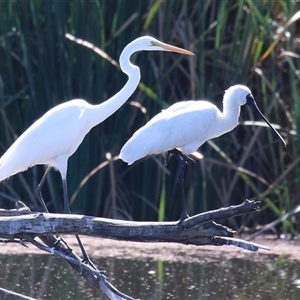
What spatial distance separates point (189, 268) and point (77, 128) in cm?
145

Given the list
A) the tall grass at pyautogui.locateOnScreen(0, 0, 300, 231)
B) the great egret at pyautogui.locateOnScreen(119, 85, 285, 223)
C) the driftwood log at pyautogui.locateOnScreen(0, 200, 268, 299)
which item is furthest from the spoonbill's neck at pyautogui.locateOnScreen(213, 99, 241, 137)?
the driftwood log at pyautogui.locateOnScreen(0, 200, 268, 299)

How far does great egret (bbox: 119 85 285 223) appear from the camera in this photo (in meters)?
4.96

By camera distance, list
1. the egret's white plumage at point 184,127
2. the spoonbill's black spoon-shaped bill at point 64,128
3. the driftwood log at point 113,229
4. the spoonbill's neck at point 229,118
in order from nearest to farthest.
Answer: the driftwood log at point 113,229 → the egret's white plumage at point 184,127 → the spoonbill's black spoon-shaped bill at point 64,128 → the spoonbill's neck at point 229,118

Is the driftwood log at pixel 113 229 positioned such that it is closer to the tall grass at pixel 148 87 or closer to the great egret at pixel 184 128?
the great egret at pixel 184 128

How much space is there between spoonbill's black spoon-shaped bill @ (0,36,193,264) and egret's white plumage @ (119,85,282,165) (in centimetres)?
27

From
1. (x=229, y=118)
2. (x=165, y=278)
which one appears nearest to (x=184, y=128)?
(x=229, y=118)

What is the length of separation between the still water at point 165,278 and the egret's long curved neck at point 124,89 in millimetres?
1108

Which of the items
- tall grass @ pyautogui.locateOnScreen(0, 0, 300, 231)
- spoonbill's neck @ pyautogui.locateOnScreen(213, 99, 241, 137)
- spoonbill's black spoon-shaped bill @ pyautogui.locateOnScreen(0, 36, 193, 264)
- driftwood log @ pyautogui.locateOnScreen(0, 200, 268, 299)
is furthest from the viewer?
tall grass @ pyautogui.locateOnScreen(0, 0, 300, 231)

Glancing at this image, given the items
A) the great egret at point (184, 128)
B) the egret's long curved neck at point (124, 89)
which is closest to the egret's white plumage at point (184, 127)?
the great egret at point (184, 128)

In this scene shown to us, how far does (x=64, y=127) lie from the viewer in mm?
5230

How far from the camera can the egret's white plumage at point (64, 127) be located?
513 cm

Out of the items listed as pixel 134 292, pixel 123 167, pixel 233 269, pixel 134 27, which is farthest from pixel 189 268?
pixel 134 27

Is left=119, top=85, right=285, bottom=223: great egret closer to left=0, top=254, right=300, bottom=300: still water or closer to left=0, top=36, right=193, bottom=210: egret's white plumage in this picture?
left=0, top=36, right=193, bottom=210: egret's white plumage

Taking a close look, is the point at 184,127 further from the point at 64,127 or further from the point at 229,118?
the point at 64,127
